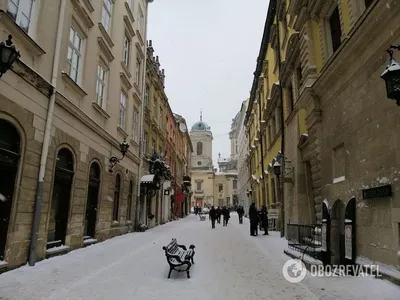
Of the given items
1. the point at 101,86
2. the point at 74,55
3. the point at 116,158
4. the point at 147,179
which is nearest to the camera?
the point at 74,55

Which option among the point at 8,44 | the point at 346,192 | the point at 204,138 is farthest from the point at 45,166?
the point at 204,138

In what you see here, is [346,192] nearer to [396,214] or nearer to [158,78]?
[396,214]

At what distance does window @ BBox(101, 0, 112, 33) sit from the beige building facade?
0.17ft

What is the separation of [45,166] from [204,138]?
80161 millimetres

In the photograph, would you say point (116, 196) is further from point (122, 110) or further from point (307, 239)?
point (307, 239)

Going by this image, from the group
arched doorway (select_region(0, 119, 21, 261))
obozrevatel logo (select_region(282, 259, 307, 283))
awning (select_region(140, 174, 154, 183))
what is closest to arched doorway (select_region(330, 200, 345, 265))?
obozrevatel logo (select_region(282, 259, 307, 283))

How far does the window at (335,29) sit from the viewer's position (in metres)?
9.75

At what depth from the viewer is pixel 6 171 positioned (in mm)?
7211

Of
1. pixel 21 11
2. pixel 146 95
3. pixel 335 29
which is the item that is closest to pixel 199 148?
pixel 146 95

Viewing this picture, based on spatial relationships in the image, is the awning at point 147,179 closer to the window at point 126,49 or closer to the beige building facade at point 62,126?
the beige building facade at point 62,126

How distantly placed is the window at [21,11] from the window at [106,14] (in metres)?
5.98

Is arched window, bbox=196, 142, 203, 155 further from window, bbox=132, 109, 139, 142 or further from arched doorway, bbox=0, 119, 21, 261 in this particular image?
Answer: arched doorway, bbox=0, 119, 21, 261

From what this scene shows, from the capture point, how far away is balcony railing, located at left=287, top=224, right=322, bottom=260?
832 cm

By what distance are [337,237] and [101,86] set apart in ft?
36.3
